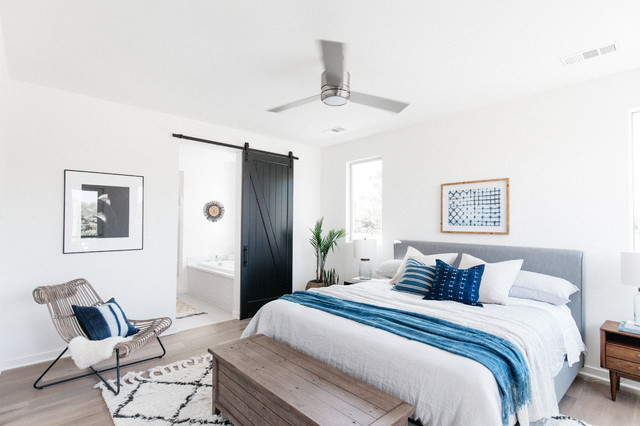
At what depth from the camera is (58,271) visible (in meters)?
3.38

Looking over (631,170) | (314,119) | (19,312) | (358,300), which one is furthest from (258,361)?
(631,170)

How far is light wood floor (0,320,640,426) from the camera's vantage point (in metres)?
2.34

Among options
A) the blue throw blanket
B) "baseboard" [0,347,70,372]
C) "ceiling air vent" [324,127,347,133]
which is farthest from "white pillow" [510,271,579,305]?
"baseboard" [0,347,70,372]

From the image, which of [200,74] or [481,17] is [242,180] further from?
[481,17]

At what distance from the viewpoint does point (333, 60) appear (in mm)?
2293

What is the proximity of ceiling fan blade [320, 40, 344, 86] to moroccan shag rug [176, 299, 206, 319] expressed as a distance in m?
3.98

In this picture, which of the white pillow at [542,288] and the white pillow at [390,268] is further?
the white pillow at [390,268]

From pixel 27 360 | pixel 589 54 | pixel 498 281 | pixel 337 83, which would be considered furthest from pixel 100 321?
pixel 589 54

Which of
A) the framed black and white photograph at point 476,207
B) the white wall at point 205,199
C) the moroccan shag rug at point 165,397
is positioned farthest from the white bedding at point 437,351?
the white wall at point 205,199

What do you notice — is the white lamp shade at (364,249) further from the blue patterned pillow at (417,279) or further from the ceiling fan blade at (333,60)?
the ceiling fan blade at (333,60)

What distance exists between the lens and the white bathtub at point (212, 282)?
521cm

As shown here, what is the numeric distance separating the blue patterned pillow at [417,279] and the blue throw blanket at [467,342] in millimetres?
739

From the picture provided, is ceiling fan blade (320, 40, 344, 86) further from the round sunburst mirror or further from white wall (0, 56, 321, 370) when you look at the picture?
the round sunburst mirror

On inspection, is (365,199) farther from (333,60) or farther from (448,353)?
(448,353)
